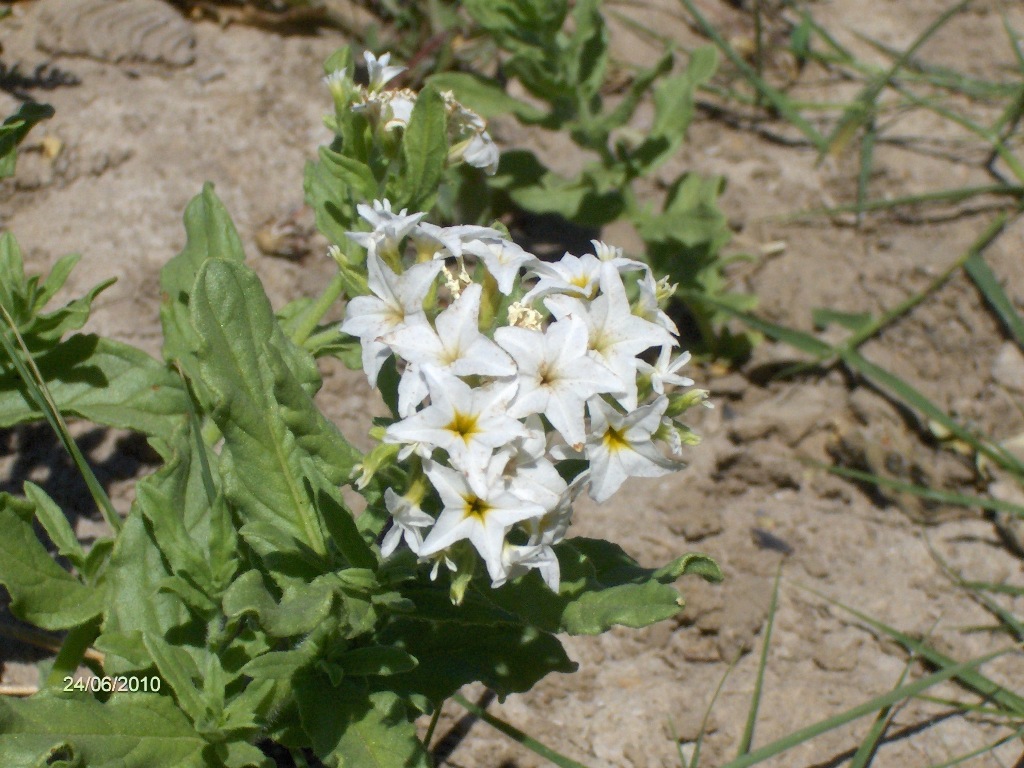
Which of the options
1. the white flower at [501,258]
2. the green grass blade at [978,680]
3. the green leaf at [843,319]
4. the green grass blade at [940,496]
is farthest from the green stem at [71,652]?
the green leaf at [843,319]

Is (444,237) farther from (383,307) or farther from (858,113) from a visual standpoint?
(858,113)

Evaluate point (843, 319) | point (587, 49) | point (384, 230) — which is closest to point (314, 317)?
point (384, 230)

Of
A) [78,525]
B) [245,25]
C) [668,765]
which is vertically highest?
[245,25]

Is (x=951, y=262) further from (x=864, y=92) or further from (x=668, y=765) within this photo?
(x=668, y=765)

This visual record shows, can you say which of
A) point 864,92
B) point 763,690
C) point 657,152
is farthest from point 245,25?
point 763,690

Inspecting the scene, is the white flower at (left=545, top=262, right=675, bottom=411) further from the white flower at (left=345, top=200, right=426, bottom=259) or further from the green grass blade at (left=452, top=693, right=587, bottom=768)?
the green grass blade at (left=452, top=693, right=587, bottom=768)

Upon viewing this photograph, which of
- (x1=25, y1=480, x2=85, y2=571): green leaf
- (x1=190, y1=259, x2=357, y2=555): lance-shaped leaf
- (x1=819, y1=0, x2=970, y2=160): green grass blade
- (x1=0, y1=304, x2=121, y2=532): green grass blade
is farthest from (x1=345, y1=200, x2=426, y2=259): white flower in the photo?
(x1=819, y1=0, x2=970, y2=160): green grass blade
